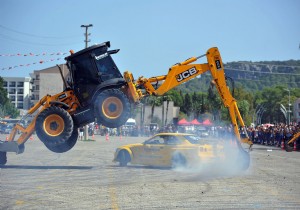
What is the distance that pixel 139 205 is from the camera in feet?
32.8

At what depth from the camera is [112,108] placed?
53.2 ft

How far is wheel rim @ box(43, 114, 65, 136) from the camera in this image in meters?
16.7

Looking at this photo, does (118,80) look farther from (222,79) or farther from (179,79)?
(222,79)

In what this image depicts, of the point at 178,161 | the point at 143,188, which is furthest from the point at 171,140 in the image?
the point at 143,188

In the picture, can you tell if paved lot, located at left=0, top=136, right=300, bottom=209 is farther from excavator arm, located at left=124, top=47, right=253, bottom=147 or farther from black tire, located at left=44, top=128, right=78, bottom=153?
excavator arm, located at left=124, top=47, right=253, bottom=147

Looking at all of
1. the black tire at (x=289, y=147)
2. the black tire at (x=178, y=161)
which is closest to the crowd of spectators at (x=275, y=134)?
the black tire at (x=289, y=147)

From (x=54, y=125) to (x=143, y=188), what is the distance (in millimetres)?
5427


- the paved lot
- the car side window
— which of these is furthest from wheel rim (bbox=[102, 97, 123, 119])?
the car side window

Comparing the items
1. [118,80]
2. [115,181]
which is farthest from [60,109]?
[115,181]

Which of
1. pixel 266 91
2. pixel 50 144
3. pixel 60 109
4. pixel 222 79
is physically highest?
pixel 266 91

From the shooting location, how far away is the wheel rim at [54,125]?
1667 cm

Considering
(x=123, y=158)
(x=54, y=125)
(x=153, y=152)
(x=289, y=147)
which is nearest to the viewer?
(x=54, y=125)

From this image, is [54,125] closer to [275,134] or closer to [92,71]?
[92,71]

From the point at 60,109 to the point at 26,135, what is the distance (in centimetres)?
233
